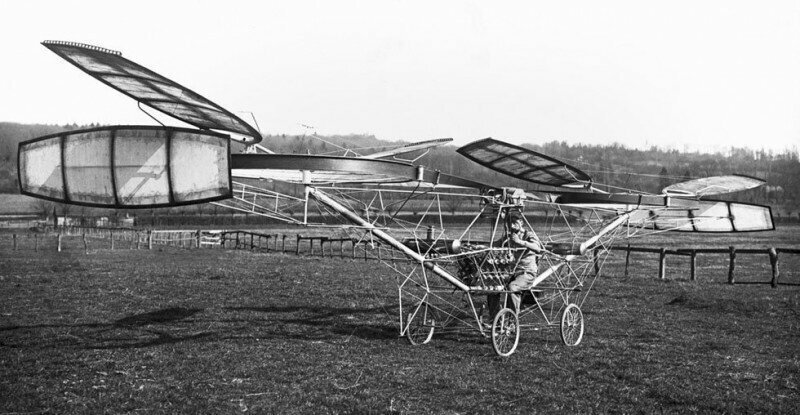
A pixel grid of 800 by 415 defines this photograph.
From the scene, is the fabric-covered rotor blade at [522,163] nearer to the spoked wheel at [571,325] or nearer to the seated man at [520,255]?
the seated man at [520,255]

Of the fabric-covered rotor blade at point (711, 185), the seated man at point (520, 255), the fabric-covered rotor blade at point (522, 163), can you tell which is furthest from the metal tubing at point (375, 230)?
the fabric-covered rotor blade at point (711, 185)

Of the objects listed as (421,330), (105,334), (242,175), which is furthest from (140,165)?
(421,330)

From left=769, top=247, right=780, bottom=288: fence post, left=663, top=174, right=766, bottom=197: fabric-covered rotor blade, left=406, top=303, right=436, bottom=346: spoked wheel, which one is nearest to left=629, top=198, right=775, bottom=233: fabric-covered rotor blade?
left=663, top=174, right=766, bottom=197: fabric-covered rotor blade

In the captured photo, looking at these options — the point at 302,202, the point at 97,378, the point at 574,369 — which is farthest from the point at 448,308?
the point at 97,378

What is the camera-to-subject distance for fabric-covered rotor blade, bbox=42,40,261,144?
6.39 metres

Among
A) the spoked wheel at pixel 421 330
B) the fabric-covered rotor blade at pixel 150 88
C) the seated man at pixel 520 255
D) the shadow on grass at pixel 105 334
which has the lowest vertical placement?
the shadow on grass at pixel 105 334

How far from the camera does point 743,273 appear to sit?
91.0 feet

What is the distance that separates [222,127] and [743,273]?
25817mm

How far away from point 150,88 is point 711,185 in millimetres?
11084

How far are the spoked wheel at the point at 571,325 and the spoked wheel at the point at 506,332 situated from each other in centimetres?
89

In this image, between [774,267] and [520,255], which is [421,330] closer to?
[520,255]

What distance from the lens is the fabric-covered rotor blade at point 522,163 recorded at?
11.1 m

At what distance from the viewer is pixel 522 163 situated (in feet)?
40.0

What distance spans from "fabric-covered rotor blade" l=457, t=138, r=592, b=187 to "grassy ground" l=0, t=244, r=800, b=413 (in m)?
2.88
